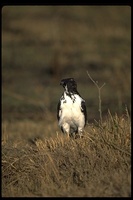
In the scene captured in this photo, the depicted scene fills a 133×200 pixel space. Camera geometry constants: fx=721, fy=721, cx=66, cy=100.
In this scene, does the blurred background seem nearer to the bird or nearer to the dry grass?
the bird

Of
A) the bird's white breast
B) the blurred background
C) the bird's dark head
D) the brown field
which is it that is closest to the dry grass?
the brown field

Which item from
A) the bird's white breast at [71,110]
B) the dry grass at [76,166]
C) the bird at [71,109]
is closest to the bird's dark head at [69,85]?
the bird at [71,109]

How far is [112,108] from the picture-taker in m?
17.9

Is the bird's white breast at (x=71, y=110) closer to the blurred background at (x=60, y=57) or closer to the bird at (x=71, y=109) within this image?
the bird at (x=71, y=109)

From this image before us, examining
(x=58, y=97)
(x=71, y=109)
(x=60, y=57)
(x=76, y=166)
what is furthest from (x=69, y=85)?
(x=60, y=57)

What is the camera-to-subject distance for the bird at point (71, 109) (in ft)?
33.4

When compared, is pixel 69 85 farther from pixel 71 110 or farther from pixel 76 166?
pixel 76 166

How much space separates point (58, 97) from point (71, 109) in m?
9.89

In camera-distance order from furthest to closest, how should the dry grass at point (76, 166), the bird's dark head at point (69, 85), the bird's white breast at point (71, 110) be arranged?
the bird's white breast at point (71, 110), the bird's dark head at point (69, 85), the dry grass at point (76, 166)

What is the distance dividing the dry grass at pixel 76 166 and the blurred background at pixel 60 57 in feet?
24.5

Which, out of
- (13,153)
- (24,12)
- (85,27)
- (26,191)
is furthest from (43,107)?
(24,12)

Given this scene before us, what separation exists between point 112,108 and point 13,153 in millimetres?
8285

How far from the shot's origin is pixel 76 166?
28.9 feet

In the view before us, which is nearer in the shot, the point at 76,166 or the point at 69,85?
the point at 76,166
